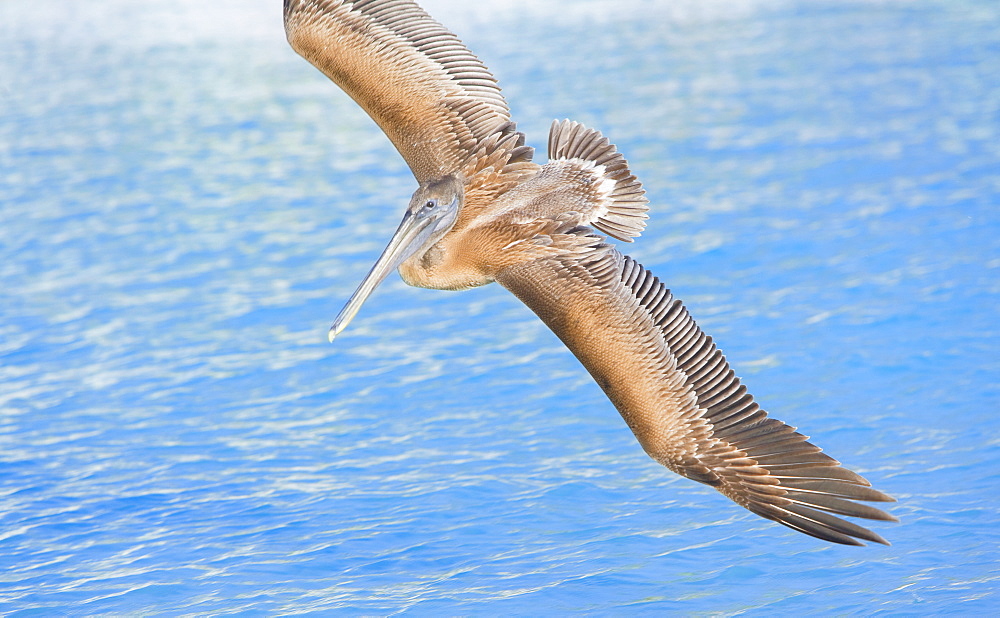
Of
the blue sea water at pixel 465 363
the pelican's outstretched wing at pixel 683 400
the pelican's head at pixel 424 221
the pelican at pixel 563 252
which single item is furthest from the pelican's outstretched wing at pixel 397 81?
the blue sea water at pixel 465 363

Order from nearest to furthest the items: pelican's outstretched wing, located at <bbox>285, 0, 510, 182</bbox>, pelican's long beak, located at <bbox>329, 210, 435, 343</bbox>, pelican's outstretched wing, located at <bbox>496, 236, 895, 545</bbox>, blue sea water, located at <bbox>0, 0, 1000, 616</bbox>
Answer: pelican's outstretched wing, located at <bbox>496, 236, 895, 545</bbox>
pelican's long beak, located at <bbox>329, 210, 435, 343</bbox>
pelican's outstretched wing, located at <bbox>285, 0, 510, 182</bbox>
blue sea water, located at <bbox>0, 0, 1000, 616</bbox>

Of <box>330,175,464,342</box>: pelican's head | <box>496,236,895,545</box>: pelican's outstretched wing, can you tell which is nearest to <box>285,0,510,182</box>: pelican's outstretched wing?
<box>330,175,464,342</box>: pelican's head

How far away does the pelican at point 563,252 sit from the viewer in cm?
455

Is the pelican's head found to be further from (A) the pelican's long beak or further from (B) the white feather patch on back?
(B) the white feather patch on back

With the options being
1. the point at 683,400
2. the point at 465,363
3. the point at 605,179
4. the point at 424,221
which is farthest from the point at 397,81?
the point at 465,363

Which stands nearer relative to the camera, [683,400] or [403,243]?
[683,400]

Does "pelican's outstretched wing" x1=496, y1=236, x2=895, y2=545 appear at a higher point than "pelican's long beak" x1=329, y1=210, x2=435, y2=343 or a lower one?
lower

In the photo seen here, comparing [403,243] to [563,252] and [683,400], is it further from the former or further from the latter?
[683,400]

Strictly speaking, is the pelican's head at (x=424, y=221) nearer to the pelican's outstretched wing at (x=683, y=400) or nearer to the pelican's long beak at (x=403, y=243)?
the pelican's long beak at (x=403, y=243)

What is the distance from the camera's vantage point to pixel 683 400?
463cm

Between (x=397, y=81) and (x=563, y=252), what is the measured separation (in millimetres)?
1221

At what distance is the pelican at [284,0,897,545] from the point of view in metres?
4.55

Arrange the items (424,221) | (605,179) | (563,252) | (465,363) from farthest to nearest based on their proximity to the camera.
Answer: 1. (465,363)
2. (605,179)
3. (424,221)
4. (563,252)

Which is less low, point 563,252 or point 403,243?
point 403,243
